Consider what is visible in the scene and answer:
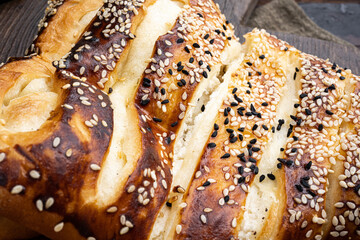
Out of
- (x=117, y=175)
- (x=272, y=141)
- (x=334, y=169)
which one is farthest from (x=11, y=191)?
(x=334, y=169)

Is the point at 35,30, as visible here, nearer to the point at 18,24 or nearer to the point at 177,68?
the point at 18,24

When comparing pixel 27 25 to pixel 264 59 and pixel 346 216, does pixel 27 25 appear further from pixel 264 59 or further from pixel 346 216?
pixel 346 216

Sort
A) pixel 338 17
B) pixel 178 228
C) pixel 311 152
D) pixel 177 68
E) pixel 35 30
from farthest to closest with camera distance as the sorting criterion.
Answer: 1. pixel 338 17
2. pixel 35 30
3. pixel 177 68
4. pixel 311 152
5. pixel 178 228

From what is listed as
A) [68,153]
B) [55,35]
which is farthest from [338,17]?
[68,153]

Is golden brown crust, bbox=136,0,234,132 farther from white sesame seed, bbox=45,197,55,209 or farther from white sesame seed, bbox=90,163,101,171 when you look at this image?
white sesame seed, bbox=45,197,55,209

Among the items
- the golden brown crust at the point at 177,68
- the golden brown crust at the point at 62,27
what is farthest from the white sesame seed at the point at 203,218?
the golden brown crust at the point at 62,27

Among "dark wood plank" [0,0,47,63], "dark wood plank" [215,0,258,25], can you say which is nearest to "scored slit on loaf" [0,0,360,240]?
"dark wood plank" [0,0,47,63]

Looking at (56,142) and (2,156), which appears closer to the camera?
(2,156)
